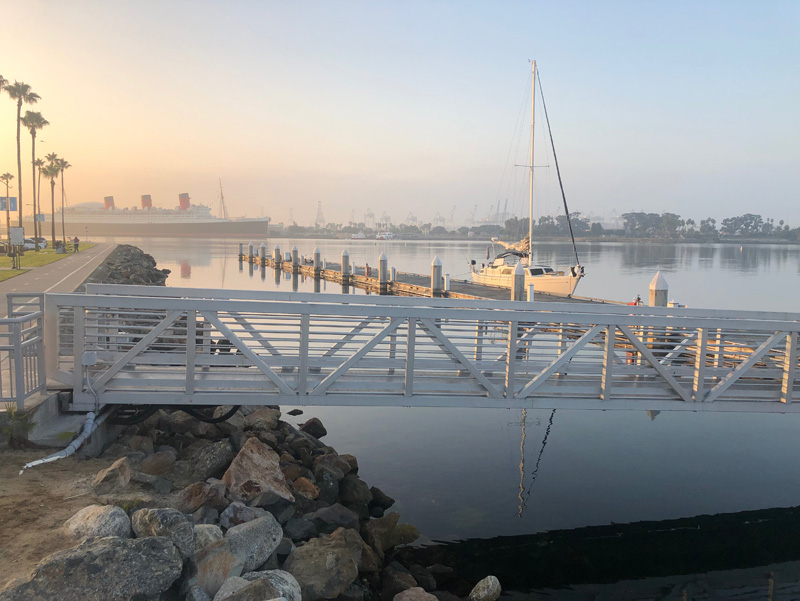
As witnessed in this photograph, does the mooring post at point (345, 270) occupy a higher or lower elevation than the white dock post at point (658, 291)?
lower

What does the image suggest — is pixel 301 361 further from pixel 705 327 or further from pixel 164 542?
pixel 705 327

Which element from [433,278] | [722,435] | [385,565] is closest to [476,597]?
[385,565]

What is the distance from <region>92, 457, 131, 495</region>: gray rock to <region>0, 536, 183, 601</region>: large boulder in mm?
1608

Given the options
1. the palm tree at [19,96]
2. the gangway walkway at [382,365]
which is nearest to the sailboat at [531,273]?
the gangway walkway at [382,365]

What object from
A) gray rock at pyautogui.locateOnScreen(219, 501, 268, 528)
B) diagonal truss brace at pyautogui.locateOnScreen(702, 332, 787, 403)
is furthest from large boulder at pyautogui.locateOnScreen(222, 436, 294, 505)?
diagonal truss brace at pyautogui.locateOnScreen(702, 332, 787, 403)

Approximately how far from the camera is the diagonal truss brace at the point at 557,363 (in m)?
8.58

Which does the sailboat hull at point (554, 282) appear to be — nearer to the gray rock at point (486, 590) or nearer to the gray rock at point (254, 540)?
the gray rock at point (486, 590)

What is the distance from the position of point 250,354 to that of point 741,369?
6671mm

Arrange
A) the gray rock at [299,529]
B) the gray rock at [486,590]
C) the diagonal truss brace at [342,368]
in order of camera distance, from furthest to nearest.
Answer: the diagonal truss brace at [342,368], the gray rock at [486,590], the gray rock at [299,529]

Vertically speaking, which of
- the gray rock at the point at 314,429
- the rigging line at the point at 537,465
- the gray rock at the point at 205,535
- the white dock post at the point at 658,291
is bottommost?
the rigging line at the point at 537,465

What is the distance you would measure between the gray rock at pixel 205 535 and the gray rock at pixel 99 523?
22.3 inches

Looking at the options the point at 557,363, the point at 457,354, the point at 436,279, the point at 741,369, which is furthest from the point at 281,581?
the point at 436,279

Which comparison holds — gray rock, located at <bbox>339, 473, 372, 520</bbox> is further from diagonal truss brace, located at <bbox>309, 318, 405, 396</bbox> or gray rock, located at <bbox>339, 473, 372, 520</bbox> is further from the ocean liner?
the ocean liner

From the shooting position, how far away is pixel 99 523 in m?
5.32
